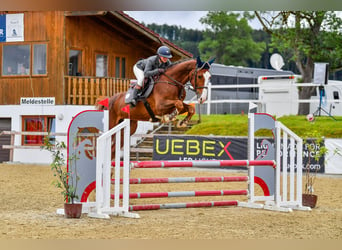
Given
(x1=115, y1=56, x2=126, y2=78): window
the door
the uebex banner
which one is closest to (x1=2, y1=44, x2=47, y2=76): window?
the door

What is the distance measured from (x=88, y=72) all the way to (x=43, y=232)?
7962 mm

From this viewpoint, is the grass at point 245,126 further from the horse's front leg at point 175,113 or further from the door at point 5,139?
the horse's front leg at point 175,113

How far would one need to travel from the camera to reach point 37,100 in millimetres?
12023

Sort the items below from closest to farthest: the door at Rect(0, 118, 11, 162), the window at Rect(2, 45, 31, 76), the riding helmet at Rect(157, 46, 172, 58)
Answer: the riding helmet at Rect(157, 46, 172, 58) < the window at Rect(2, 45, 31, 76) < the door at Rect(0, 118, 11, 162)

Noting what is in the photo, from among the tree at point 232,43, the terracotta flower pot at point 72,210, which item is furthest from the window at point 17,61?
the tree at point 232,43

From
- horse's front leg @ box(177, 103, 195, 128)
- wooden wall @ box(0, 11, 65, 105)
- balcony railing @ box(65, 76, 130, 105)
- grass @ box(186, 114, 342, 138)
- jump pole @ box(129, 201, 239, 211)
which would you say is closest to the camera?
jump pole @ box(129, 201, 239, 211)

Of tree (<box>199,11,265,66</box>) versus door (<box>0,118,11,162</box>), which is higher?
tree (<box>199,11,265,66</box>)

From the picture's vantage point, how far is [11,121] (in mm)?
12852

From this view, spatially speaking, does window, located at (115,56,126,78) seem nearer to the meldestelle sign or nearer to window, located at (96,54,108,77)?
window, located at (96,54,108,77)

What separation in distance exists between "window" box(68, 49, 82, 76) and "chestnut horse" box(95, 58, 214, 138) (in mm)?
5840

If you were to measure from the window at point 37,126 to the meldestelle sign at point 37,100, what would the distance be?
35cm

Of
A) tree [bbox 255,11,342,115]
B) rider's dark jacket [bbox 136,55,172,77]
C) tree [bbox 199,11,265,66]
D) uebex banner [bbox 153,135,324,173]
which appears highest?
tree [bbox 199,11,265,66]

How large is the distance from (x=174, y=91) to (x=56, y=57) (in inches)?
252

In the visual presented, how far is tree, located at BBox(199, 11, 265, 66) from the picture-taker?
30484 millimetres
